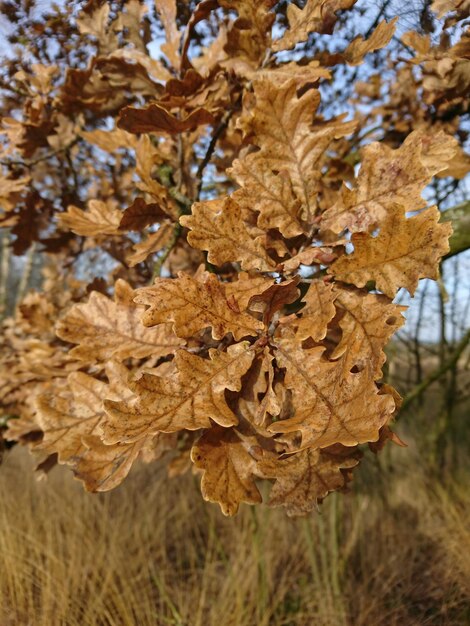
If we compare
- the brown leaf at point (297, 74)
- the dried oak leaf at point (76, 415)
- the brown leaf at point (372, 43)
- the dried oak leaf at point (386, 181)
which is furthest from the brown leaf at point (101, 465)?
the brown leaf at point (372, 43)

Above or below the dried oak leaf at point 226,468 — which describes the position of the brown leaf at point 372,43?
above

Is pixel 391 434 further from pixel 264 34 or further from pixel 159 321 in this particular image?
pixel 264 34

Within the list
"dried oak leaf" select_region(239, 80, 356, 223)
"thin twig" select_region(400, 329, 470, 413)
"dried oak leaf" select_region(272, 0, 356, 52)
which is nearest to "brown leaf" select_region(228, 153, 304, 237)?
"dried oak leaf" select_region(239, 80, 356, 223)

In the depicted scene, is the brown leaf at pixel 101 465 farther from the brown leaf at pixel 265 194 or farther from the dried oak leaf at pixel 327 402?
the brown leaf at pixel 265 194

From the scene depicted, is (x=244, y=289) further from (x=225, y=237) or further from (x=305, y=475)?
(x=305, y=475)

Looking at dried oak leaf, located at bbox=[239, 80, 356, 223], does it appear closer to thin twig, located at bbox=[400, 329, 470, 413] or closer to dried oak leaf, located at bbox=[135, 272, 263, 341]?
dried oak leaf, located at bbox=[135, 272, 263, 341]
